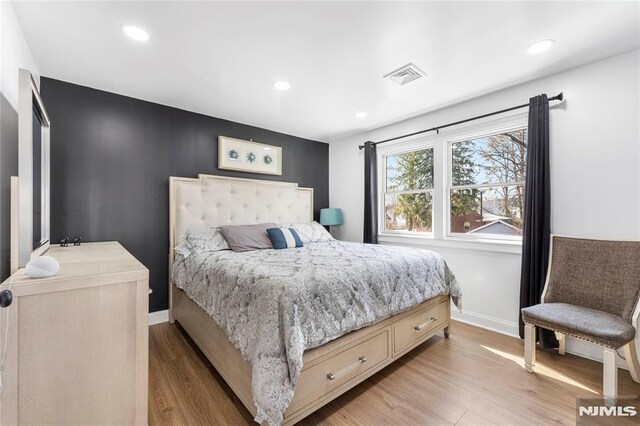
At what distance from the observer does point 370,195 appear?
3918mm

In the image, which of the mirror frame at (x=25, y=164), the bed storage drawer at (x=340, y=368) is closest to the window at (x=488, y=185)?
the bed storage drawer at (x=340, y=368)

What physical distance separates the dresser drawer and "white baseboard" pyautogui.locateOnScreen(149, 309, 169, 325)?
244cm

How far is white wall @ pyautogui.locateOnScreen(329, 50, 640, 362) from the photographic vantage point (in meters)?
2.14

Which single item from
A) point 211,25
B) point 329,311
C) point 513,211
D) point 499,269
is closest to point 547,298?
point 499,269

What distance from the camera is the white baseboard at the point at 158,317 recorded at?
2.97 metres

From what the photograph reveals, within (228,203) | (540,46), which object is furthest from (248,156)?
(540,46)

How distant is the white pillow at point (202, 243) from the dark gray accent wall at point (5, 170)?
4.49ft

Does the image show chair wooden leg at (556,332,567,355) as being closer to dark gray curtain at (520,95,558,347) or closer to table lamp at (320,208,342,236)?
dark gray curtain at (520,95,558,347)

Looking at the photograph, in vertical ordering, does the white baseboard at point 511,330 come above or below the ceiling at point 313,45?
below

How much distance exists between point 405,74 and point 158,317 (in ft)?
11.3

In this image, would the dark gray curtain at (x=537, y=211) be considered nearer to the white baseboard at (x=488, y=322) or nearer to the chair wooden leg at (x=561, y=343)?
the chair wooden leg at (x=561, y=343)

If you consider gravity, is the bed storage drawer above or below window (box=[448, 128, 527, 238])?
below

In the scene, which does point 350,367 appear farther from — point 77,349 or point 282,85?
point 282,85

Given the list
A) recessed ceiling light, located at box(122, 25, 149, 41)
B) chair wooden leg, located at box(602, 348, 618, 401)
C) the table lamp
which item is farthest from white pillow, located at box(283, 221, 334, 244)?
chair wooden leg, located at box(602, 348, 618, 401)
